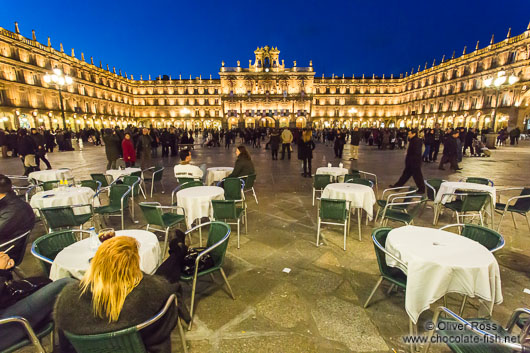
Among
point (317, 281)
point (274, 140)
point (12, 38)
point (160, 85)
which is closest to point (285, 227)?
point (317, 281)

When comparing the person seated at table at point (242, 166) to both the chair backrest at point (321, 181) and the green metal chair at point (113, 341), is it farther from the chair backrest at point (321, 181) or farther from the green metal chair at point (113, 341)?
the green metal chair at point (113, 341)

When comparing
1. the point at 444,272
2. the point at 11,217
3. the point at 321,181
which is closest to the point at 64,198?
the point at 11,217

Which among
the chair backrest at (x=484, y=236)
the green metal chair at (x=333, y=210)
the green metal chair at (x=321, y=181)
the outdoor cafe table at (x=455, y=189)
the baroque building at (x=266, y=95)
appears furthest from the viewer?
the baroque building at (x=266, y=95)

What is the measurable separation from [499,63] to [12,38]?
197 ft

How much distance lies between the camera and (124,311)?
1.33m

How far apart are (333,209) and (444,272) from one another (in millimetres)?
1605

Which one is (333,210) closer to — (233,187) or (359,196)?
(359,196)

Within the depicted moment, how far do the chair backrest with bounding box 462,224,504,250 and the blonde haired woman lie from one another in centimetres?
275

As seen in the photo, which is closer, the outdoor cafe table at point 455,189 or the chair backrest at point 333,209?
the chair backrest at point 333,209

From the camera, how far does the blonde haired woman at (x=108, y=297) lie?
1291mm

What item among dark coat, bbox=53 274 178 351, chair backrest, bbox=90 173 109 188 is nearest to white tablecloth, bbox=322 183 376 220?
dark coat, bbox=53 274 178 351

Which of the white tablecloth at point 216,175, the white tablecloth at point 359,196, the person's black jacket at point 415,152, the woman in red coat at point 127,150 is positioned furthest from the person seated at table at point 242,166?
the woman in red coat at point 127,150

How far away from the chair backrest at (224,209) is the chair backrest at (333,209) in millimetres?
1175

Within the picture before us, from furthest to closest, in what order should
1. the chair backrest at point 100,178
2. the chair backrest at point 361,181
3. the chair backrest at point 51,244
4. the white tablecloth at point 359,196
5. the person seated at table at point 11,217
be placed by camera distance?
1. the chair backrest at point 100,178
2. the chair backrest at point 361,181
3. the white tablecloth at point 359,196
4. the person seated at table at point 11,217
5. the chair backrest at point 51,244
